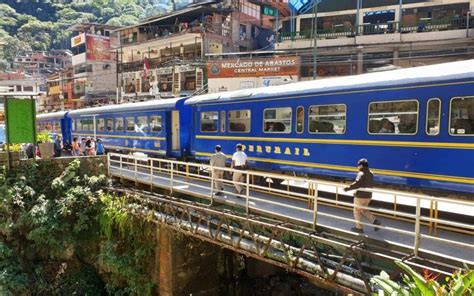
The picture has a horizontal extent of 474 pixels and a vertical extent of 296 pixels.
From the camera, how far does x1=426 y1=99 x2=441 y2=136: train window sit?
8211mm

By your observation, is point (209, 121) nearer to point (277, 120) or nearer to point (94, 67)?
point (277, 120)

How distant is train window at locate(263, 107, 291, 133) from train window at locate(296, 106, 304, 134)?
31 centimetres

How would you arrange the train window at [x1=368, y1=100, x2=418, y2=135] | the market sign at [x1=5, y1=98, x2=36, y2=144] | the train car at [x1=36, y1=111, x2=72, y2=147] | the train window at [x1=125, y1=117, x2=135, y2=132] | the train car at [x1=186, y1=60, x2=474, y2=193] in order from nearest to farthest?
the train car at [x1=186, y1=60, x2=474, y2=193], the train window at [x1=368, y1=100, x2=418, y2=135], the market sign at [x1=5, y1=98, x2=36, y2=144], the train window at [x1=125, y1=117, x2=135, y2=132], the train car at [x1=36, y1=111, x2=72, y2=147]

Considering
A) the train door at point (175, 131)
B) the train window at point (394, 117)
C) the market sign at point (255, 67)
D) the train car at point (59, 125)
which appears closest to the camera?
the train window at point (394, 117)

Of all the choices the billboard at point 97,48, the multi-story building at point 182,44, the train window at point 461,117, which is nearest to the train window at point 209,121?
the train window at point 461,117

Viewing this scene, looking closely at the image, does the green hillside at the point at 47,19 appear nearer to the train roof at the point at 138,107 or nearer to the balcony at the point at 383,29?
the balcony at the point at 383,29

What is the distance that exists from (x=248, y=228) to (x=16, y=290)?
8751 mm

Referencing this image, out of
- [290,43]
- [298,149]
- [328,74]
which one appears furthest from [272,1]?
[298,149]

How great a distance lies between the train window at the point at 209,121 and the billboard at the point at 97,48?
39718 millimetres

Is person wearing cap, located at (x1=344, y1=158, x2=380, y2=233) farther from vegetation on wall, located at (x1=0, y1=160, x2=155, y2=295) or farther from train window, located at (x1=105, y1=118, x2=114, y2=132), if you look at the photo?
train window, located at (x1=105, y1=118, x2=114, y2=132)

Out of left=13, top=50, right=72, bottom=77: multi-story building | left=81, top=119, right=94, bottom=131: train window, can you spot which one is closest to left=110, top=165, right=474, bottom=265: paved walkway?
left=81, top=119, right=94, bottom=131: train window

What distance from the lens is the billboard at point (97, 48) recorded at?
164 feet

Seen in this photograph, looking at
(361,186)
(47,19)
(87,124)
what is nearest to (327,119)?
(361,186)

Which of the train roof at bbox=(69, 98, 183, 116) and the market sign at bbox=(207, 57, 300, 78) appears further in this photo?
the market sign at bbox=(207, 57, 300, 78)
